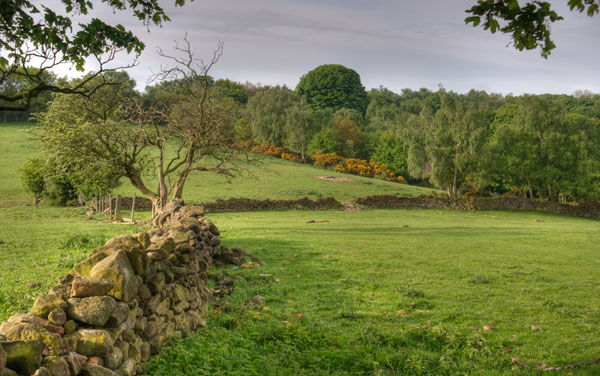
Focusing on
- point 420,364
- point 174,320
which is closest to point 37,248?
point 174,320

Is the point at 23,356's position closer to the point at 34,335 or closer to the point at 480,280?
the point at 34,335

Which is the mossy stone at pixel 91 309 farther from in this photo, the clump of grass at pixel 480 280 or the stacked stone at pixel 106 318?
the clump of grass at pixel 480 280

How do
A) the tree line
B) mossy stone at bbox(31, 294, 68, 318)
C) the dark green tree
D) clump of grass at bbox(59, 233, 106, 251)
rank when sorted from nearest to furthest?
mossy stone at bbox(31, 294, 68, 318) < clump of grass at bbox(59, 233, 106, 251) < the tree line < the dark green tree

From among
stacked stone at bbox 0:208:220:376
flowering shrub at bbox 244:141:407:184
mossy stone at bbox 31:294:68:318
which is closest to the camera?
stacked stone at bbox 0:208:220:376

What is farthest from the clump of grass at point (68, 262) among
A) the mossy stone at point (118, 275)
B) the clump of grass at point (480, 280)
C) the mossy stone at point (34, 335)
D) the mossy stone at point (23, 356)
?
the clump of grass at point (480, 280)

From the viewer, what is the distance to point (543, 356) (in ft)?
24.3

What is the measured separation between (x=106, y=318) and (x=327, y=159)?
69617 mm

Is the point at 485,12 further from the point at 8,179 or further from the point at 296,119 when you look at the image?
the point at 296,119

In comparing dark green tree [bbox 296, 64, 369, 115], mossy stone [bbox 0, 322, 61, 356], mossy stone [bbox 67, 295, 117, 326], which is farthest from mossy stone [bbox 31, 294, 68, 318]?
dark green tree [bbox 296, 64, 369, 115]

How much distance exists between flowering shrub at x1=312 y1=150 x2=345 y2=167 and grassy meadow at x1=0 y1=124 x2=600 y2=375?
5169cm

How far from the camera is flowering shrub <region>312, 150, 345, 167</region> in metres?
73.8

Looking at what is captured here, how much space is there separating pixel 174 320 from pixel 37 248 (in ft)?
31.3

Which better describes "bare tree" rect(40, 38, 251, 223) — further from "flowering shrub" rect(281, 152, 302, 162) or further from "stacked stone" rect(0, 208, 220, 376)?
"flowering shrub" rect(281, 152, 302, 162)

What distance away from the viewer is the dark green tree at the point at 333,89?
123 m
